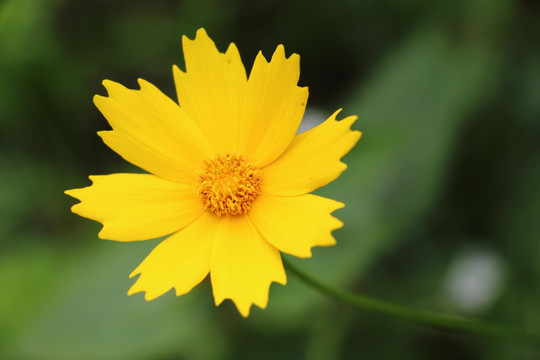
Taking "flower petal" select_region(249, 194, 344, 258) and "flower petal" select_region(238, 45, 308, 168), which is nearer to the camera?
"flower petal" select_region(249, 194, 344, 258)

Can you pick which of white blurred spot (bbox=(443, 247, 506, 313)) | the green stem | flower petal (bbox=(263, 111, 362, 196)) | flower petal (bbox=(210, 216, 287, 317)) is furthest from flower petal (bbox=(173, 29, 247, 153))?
white blurred spot (bbox=(443, 247, 506, 313))

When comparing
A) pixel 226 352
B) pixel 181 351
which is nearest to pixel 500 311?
pixel 226 352

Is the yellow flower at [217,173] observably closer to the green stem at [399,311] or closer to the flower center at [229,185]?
the flower center at [229,185]

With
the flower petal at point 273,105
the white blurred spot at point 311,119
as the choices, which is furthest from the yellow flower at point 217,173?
the white blurred spot at point 311,119

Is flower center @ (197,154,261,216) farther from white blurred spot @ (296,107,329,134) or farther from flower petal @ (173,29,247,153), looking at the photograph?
white blurred spot @ (296,107,329,134)

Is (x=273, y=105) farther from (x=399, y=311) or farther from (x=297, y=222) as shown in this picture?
(x=399, y=311)

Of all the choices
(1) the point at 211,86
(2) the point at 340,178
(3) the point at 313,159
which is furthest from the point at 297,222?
(2) the point at 340,178
